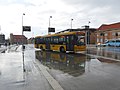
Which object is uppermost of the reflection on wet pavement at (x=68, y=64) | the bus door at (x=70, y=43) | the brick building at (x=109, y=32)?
the brick building at (x=109, y=32)

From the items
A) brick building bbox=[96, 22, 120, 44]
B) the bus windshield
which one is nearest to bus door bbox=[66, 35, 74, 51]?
the bus windshield

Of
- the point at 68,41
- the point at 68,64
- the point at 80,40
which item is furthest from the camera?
the point at 68,41

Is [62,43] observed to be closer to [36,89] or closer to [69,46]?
[69,46]

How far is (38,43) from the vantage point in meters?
42.3

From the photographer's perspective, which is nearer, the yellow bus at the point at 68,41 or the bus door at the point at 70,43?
the yellow bus at the point at 68,41

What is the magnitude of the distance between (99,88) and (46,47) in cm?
2963

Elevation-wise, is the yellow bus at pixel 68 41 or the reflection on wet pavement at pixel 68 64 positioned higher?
the yellow bus at pixel 68 41

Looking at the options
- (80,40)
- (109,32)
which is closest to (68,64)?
(80,40)

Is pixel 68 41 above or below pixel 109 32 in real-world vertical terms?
below

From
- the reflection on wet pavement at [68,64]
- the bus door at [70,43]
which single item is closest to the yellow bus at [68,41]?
the bus door at [70,43]

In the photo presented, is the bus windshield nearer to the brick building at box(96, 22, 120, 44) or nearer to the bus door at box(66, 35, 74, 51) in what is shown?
the bus door at box(66, 35, 74, 51)

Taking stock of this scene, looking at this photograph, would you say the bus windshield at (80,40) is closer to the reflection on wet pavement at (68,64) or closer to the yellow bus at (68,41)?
the yellow bus at (68,41)

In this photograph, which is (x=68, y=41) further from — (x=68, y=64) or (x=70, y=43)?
(x=68, y=64)

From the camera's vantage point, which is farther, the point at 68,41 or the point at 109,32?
the point at 109,32
